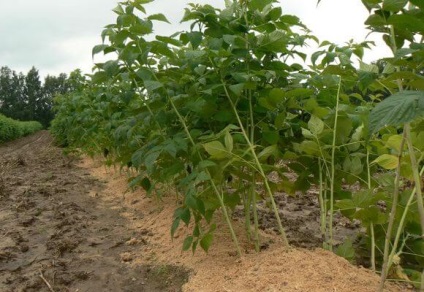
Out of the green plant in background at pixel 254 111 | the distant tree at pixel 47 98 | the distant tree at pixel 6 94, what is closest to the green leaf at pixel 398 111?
Answer: the green plant in background at pixel 254 111

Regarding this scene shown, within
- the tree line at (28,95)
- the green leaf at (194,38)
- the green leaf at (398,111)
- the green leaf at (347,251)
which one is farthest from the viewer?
the tree line at (28,95)

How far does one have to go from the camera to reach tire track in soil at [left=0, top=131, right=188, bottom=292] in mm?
2914

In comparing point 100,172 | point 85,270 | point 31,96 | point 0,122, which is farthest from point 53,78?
point 85,270

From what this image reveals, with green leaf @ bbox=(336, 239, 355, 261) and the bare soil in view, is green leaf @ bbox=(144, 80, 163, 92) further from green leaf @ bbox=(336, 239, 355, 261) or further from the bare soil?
green leaf @ bbox=(336, 239, 355, 261)

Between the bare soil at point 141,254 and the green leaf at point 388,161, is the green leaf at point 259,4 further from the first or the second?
the bare soil at point 141,254

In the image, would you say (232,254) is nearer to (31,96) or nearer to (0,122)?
(0,122)

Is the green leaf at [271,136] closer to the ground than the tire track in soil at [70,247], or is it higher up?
higher up

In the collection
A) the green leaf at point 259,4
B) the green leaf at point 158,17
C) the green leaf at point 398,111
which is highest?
the green leaf at point 158,17

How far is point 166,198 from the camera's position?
5.04 m

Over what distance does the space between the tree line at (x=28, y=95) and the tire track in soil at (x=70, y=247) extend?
63.7 m

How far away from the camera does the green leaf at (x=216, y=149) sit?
83.4 inches

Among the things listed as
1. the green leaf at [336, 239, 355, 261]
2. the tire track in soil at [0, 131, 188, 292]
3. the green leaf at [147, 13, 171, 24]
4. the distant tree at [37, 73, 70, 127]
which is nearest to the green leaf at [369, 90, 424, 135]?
the green leaf at [336, 239, 355, 261]

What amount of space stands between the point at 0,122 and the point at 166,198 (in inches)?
1246

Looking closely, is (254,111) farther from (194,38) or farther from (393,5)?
(393,5)
